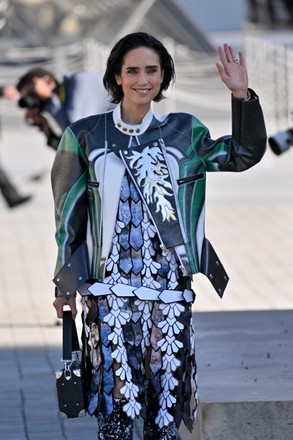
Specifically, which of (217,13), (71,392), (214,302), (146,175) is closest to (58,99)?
(214,302)

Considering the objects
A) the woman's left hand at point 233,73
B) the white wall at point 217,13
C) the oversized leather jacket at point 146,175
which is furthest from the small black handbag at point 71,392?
the white wall at point 217,13

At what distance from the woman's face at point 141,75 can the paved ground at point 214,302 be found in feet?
4.26

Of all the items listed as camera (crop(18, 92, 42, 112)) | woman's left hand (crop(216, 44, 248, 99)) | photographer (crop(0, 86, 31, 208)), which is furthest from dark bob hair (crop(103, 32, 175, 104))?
photographer (crop(0, 86, 31, 208))

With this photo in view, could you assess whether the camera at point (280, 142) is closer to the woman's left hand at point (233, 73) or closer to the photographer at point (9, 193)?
the woman's left hand at point (233, 73)

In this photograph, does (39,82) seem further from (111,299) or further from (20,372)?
(111,299)

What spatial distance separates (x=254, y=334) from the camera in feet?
21.8

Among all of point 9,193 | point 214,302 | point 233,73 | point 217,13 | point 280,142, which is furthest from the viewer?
point 217,13

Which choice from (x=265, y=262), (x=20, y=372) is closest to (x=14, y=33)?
(x=265, y=262)

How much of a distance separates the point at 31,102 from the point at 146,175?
4.53 meters

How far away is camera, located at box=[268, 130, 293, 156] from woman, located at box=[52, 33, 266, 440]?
3.34 meters

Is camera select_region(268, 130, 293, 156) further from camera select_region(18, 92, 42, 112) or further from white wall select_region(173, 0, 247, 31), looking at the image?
white wall select_region(173, 0, 247, 31)

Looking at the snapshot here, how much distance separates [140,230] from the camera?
435cm

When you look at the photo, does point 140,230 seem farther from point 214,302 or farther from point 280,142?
point 214,302

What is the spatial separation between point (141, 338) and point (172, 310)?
136 mm
